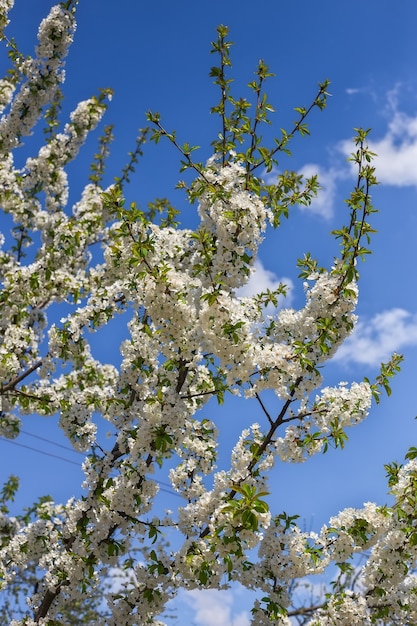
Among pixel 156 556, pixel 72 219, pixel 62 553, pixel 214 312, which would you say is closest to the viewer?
pixel 214 312

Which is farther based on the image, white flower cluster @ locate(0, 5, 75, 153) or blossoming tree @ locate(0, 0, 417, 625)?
white flower cluster @ locate(0, 5, 75, 153)

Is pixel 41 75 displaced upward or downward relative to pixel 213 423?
upward

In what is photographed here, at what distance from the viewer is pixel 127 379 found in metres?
7.02

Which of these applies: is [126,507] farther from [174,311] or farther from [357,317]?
[357,317]

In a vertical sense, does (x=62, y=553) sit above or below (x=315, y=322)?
below

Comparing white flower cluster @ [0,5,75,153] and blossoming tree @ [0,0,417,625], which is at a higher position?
white flower cluster @ [0,5,75,153]

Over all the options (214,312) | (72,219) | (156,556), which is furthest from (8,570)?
(214,312)

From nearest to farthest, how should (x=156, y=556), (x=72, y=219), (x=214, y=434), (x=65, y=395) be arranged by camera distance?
(x=156, y=556) < (x=214, y=434) < (x=65, y=395) < (x=72, y=219)

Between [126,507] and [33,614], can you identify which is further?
[33,614]

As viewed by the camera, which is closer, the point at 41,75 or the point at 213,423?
the point at 213,423

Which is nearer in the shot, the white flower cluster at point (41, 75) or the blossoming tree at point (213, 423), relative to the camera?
the blossoming tree at point (213, 423)

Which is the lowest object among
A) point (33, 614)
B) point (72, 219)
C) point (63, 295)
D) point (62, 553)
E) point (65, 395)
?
point (33, 614)

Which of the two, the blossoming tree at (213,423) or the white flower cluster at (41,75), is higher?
the white flower cluster at (41,75)

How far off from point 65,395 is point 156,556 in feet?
12.2
